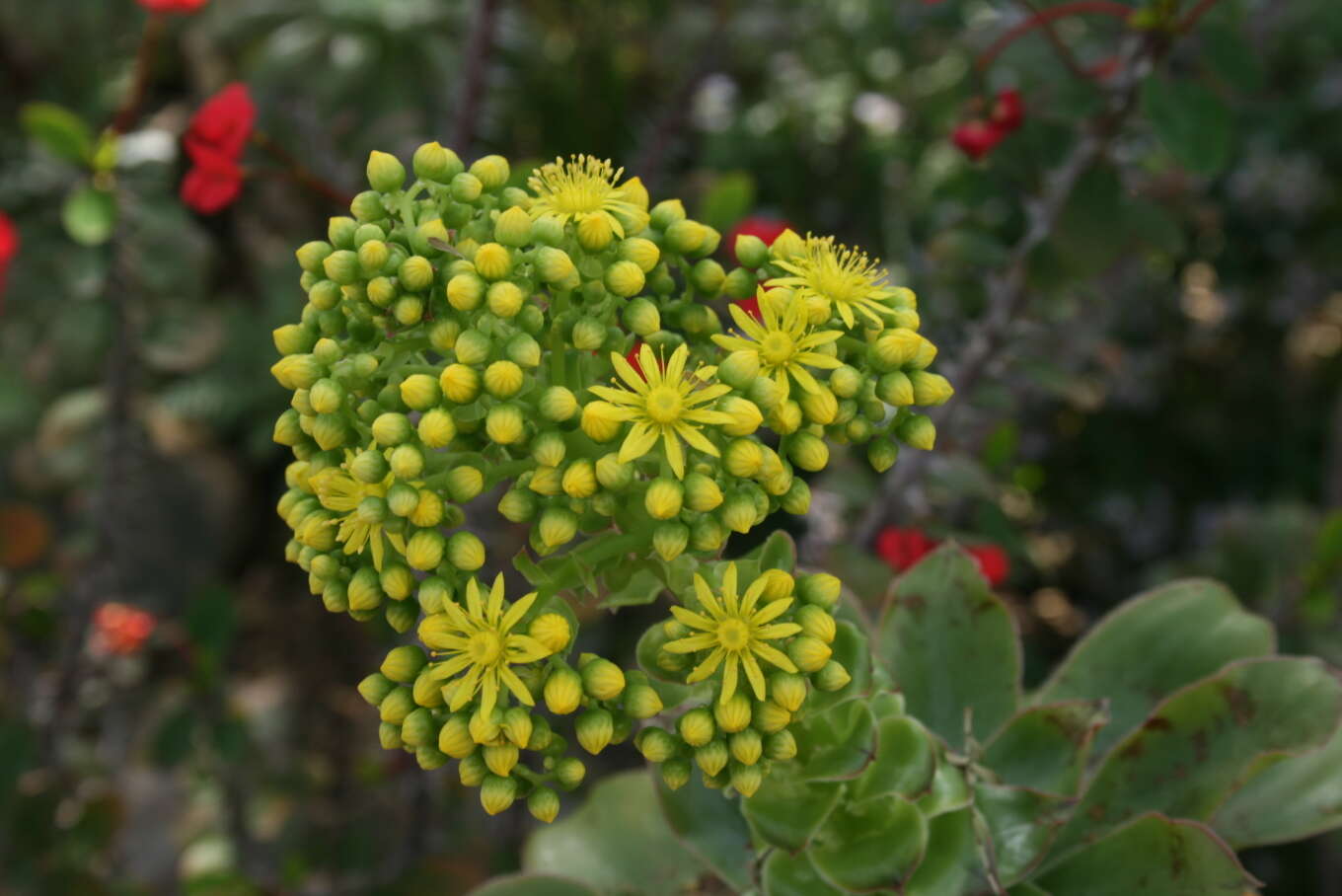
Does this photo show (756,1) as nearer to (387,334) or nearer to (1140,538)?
(1140,538)

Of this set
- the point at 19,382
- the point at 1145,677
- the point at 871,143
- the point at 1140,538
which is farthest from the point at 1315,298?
the point at 19,382

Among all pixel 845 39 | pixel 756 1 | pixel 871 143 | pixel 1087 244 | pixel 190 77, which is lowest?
pixel 1087 244

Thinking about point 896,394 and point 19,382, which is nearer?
point 896,394

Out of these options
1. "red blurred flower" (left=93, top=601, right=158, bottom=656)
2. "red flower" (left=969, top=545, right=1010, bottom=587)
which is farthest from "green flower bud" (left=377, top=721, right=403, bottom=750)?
"red blurred flower" (left=93, top=601, right=158, bottom=656)

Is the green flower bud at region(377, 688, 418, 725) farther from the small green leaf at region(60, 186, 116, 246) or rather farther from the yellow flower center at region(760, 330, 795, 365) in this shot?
the small green leaf at region(60, 186, 116, 246)

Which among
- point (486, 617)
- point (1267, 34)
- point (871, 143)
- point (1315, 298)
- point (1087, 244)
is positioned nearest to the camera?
point (486, 617)

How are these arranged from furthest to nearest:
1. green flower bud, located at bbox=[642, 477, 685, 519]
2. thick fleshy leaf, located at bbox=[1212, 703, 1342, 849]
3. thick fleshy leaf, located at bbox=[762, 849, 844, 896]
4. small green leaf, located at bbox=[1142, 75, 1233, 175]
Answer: small green leaf, located at bbox=[1142, 75, 1233, 175], thick fleshy leaf, located at bbox=[1212, 703, 1342, 849], thick fleshy leaf, located at bbox=[762, 849, 844, 896], green flower bud, located at bbox=[642, 477, 685, 519]

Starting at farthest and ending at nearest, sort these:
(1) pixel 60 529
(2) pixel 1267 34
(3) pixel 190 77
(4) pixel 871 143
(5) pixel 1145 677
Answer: (3) pixel 190 77 → (1) pixel 60 529 → (4) pixel 871 143 → (2) pixel 1267 34 → (5) pixel 1145 677
